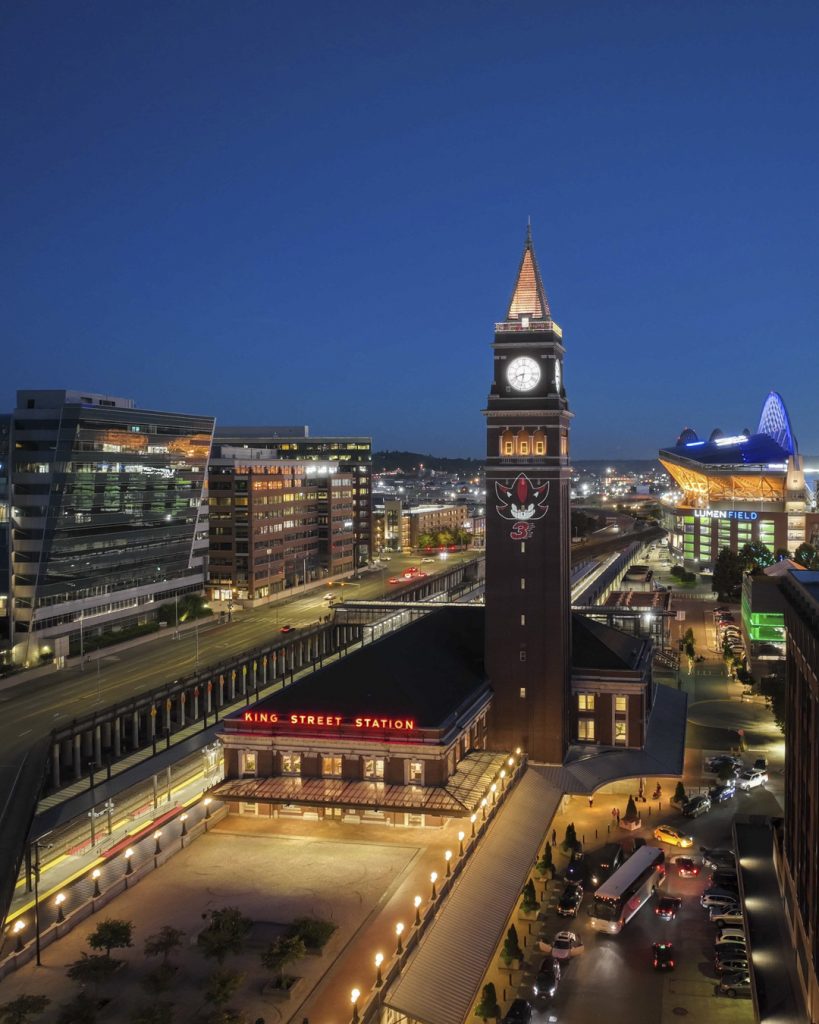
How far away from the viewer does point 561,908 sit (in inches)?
2025

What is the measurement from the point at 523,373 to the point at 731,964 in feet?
144

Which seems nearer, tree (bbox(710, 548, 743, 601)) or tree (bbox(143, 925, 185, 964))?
tree (bbox(143, 925, 185, 964))

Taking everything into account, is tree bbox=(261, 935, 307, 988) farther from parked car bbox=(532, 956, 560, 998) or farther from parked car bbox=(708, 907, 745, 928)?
parked car bbox=(708, 907, 745, 928)

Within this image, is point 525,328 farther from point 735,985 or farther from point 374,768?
point 735,985

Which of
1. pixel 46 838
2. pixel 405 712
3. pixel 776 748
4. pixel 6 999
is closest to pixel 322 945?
pixel 6 999

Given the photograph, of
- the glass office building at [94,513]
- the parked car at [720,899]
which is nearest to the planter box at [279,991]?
the parked car at [720,899]

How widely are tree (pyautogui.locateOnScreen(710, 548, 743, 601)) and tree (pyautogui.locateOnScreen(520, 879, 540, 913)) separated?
407 ft

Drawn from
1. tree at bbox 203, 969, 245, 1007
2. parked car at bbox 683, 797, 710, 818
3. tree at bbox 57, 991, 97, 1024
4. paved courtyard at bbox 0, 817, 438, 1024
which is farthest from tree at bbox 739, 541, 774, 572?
tree at bbox 57, 991, 97, 1024

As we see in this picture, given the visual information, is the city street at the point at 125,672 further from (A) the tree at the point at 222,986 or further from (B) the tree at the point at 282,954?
(A) the tree at the point at 222,986

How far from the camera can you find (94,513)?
12194 cm

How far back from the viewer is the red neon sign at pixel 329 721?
58.8 metres

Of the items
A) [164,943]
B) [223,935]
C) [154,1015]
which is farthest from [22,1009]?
[223,935]

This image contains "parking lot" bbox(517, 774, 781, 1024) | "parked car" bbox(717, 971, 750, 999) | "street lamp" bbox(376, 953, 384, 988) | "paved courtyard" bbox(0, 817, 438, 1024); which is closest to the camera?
"street lamp" bbox(376, 953, 384, 988)

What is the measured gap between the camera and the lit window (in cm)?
5931
